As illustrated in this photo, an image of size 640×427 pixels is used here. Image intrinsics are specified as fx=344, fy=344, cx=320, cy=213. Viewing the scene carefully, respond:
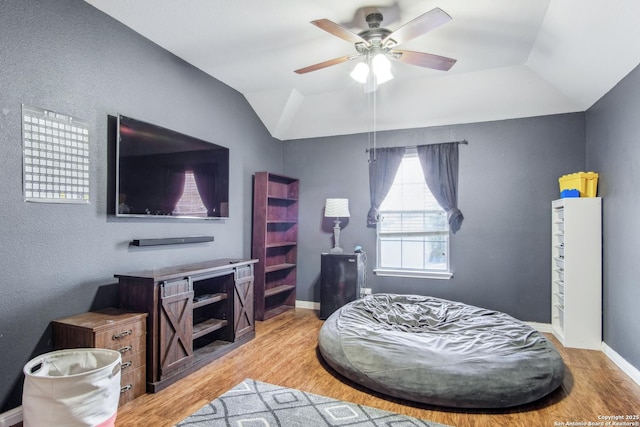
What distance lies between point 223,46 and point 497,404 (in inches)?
138

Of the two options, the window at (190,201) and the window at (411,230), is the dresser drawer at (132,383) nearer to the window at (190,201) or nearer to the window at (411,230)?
the window at (190,201)

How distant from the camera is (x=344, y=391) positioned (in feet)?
8.04

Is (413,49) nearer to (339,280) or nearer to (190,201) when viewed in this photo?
(190,201)

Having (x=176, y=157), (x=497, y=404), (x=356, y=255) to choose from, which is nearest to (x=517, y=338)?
(x=497, y=404)

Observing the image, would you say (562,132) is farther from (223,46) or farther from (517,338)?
(223,46)

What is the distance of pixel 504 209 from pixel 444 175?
2.60 ft

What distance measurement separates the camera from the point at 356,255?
4.21m

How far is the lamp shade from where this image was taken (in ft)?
14.5

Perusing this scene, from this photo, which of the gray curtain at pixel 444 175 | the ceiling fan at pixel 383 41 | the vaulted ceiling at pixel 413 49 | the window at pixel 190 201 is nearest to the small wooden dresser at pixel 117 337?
the window at pixel 190 201

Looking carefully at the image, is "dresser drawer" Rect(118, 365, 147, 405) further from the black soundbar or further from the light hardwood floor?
the black soundbar

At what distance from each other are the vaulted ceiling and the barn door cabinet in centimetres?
200

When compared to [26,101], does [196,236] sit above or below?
below

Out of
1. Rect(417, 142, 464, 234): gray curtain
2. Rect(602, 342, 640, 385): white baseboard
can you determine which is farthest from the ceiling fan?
Rect(602, 342, 640, 385): white baseboard

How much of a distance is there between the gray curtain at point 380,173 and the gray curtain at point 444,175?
36cm
